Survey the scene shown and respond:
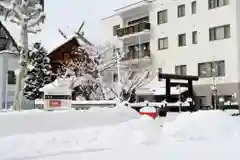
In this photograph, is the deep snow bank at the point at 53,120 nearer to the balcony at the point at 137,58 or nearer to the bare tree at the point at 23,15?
the bare tree at the point at 23,15

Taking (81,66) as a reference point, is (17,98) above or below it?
below

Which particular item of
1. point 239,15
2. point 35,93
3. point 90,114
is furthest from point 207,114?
point 35,93

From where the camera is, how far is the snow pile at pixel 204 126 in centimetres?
1018

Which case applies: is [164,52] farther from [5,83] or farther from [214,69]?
[5,83]

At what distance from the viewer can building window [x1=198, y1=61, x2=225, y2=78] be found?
27438mm

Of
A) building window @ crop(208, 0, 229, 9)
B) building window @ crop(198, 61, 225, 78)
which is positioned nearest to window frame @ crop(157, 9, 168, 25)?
building window @ crop(208, 0, 229, 9)

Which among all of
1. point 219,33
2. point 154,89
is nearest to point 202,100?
point 154,89

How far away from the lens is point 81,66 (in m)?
33.6

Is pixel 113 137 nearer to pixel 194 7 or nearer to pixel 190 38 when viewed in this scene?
pixel 190 38

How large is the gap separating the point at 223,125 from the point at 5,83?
1156 inches

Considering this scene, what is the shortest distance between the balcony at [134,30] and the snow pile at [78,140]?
23.7 metres

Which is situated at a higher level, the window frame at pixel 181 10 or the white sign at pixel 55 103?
the window frame at pixel 181 10

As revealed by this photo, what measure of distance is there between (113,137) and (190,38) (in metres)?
22.0

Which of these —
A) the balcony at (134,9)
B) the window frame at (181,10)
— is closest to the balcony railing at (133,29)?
the balcony at (134,9)
